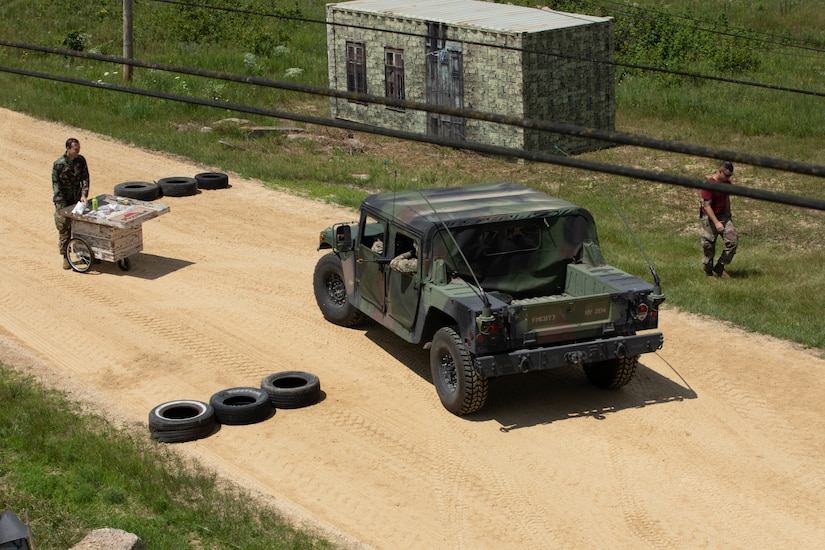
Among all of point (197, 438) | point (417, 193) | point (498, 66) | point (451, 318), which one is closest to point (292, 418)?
point (197, 438)

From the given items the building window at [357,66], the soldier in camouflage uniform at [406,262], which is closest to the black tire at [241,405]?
the soldier in camouflage uniform at [406,262]

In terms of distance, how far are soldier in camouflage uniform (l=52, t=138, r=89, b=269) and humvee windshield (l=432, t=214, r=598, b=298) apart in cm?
658

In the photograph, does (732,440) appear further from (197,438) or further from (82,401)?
(82,401)

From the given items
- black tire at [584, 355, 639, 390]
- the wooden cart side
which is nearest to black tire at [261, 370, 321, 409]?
black tire at [584, 355, 639, 390]

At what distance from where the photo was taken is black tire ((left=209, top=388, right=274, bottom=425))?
1228 cm

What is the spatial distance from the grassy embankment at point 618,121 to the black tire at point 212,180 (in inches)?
35.8

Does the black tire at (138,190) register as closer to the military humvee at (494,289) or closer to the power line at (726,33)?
the military humvee at (494,289)

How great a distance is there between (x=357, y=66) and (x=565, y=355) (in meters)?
17.4

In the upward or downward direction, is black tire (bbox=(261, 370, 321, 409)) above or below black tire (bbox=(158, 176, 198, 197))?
below

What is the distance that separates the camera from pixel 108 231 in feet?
54.7

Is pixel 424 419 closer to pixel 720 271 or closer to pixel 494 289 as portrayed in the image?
pixel 494 289

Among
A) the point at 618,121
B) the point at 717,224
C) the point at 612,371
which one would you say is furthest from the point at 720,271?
the point at 618,121

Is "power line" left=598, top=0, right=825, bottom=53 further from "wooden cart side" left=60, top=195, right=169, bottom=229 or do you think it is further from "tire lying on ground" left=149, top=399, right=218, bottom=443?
"tire lying on ground" left=149, top=399, right=218, bottom=443

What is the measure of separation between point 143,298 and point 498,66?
36.2 ft
